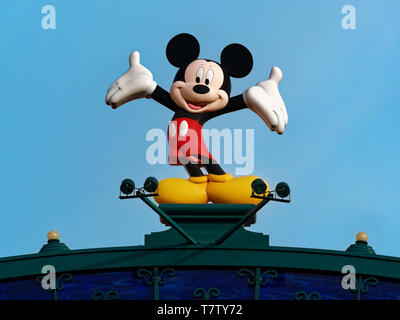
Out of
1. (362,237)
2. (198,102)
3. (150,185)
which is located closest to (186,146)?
(198,102)

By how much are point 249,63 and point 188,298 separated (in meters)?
4.88

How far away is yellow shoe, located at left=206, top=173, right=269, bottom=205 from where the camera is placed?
17.5 meters

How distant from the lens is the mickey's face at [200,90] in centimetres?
1847

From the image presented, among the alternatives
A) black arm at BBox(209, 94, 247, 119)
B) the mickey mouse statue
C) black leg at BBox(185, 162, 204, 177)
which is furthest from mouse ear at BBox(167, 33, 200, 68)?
black leg at BBox(185, 162, 204, 177)

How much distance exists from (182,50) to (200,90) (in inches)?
43.1

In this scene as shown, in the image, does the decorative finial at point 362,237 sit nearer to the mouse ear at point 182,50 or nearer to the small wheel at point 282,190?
the small wheel at point 282,190

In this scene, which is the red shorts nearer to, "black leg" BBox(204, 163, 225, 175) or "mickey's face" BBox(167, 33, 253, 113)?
"black leg" BBox(204, 163, 225, 175)

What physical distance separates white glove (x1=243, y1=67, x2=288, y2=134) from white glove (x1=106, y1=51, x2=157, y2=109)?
5.16ft

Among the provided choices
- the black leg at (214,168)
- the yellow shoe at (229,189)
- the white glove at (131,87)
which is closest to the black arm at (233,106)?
the black leg at (214,168)

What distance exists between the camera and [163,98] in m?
18.8
